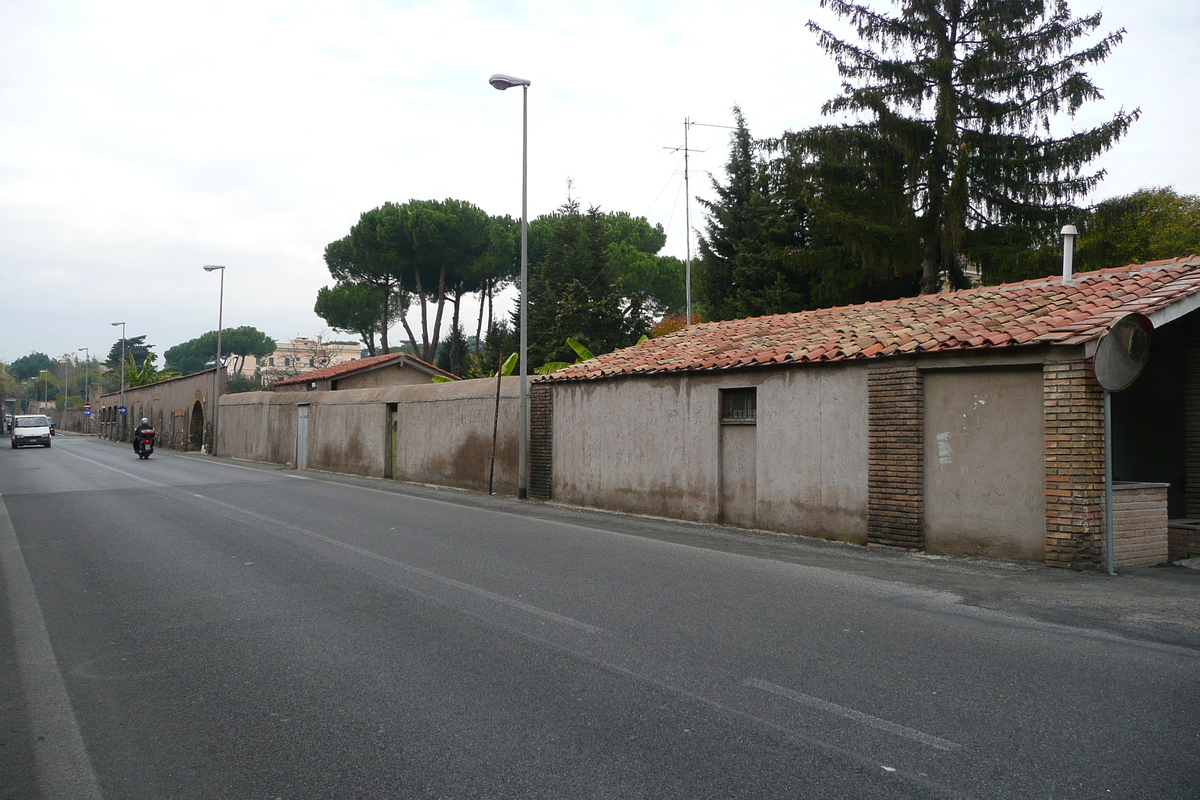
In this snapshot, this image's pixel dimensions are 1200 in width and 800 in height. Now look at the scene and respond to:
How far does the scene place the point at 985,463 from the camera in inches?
404

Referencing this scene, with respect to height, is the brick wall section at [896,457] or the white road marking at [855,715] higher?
the brick wall section at [896,457]

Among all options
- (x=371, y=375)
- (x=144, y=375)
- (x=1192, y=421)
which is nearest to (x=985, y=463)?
(x=1192, y=421)

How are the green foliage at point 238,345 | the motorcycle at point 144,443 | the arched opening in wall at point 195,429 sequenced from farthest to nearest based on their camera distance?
the green foliage at point 238,345, the arched opening in wall at point 195,429, the motorcycle at point 144,443

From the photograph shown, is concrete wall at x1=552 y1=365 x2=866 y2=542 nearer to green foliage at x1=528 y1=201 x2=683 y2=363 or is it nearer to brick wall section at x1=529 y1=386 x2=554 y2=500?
brick wall section at x1=529 y1=386 x2=554 y2=500

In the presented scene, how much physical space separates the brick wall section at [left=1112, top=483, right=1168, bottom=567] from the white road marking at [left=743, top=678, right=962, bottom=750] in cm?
623

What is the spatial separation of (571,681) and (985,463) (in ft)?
23.7

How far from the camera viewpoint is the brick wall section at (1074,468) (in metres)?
9.13

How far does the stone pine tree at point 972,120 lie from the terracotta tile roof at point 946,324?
933 cm

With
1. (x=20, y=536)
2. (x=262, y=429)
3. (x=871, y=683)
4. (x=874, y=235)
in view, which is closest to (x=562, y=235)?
(x=262, y=429)

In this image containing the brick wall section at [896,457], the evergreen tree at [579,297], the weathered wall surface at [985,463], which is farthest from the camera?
the evergreen tree at [579,297]

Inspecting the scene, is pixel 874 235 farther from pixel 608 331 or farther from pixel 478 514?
pixel 608 331

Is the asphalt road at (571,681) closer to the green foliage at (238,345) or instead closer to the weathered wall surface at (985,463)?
the weathered wall surface at (985,463)

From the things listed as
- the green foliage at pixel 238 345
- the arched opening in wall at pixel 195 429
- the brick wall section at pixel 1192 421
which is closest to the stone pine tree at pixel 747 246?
the brick wall section at pixel 1192 421

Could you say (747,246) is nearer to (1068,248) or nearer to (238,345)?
(1068,248)
